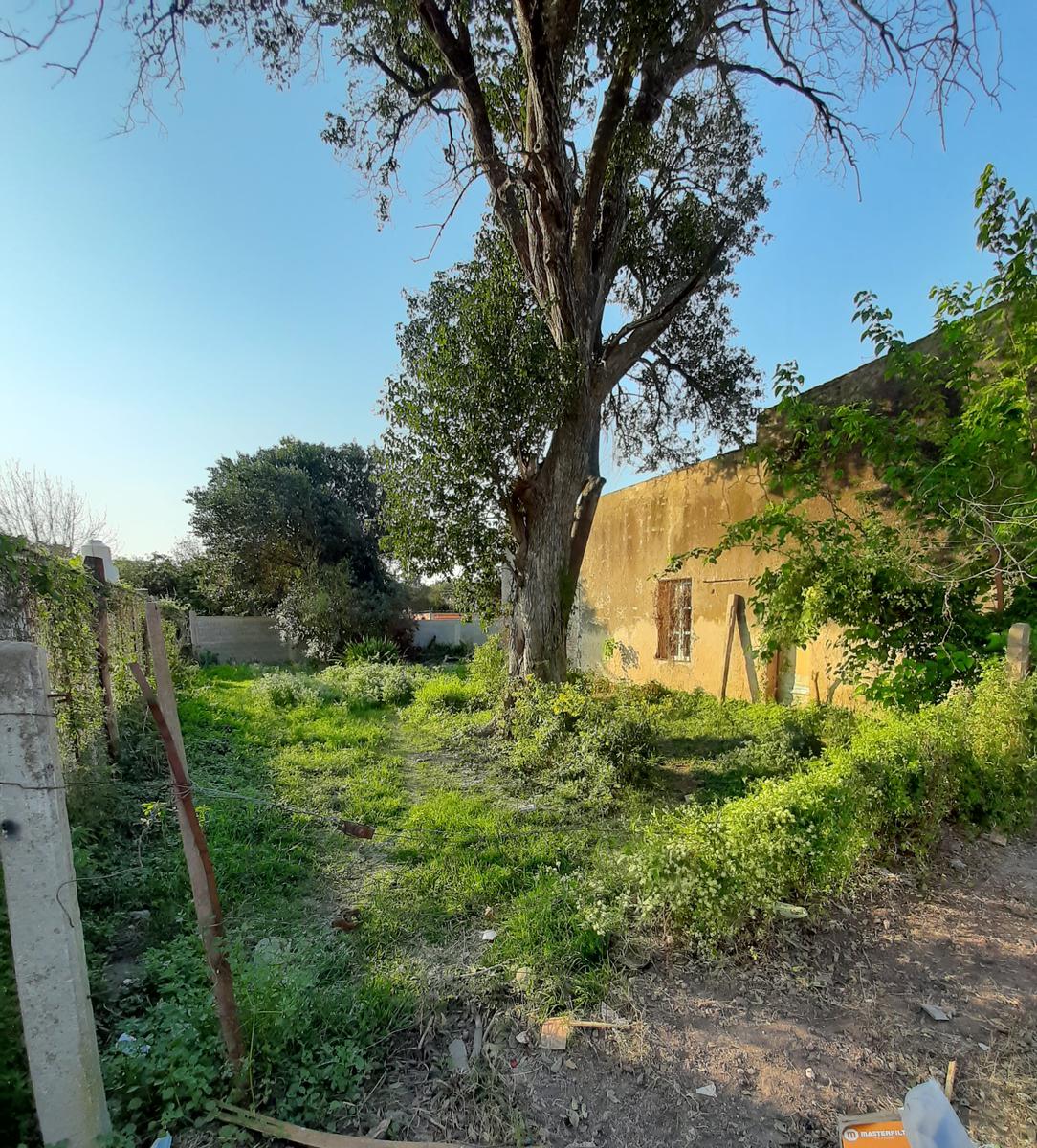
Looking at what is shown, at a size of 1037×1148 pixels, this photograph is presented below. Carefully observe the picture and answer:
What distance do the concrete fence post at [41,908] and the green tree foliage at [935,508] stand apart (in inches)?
231

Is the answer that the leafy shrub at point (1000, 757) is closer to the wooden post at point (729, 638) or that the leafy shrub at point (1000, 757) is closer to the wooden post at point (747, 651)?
the wooden post at point (747, 651)

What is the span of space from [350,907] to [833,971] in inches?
102

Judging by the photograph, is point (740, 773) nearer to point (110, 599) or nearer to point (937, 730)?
point (937, 730)

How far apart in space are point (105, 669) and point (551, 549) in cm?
470

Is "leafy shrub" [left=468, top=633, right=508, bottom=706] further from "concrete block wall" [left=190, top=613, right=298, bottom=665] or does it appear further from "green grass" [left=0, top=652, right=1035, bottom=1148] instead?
"concrete block wall" [left=190, top=613, right=298, bottom=665]

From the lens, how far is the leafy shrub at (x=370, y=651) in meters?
13.5

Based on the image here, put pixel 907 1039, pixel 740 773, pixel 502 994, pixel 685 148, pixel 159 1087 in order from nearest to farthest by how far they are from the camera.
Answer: pixel 159 1087 < pixel 907 1039 < pixel 502 994 < pixel 740 773 < pixel 685 148

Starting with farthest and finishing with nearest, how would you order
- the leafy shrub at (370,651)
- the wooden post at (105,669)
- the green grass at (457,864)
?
the leafy shrub at (370,651), the wooden post at (105,669), the green grass at (457,864)

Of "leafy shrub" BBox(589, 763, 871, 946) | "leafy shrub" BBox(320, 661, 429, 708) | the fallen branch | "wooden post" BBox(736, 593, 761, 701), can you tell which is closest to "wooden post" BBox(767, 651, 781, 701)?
"wooden post" BBox(736, 593, 761, 701)

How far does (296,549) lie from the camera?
54.5ft

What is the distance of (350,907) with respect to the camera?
3.18m

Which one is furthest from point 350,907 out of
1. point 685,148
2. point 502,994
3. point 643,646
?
point 685,148

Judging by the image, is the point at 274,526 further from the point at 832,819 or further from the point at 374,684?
the point at 832,819

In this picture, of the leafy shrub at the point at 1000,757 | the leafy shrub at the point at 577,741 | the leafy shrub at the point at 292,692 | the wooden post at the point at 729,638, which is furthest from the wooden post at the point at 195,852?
the wooden post at the point at 729,638
